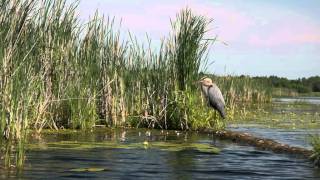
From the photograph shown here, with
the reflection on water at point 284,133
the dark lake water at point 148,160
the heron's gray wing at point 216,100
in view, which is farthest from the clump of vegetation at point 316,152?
the heron's gray wing at point 216,100

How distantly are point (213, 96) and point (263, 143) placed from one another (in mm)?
3395

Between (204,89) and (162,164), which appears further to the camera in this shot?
(204,89)

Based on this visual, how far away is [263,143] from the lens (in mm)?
11672

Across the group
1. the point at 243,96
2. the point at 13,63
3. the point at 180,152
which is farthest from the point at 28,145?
the point at 243,96

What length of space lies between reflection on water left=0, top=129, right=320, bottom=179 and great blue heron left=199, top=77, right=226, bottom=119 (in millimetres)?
3072

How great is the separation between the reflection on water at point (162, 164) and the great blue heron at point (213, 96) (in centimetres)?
307

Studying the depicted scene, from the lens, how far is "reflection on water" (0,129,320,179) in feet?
25.9

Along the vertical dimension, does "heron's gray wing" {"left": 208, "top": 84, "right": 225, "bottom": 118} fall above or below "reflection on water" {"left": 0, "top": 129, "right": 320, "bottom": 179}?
above

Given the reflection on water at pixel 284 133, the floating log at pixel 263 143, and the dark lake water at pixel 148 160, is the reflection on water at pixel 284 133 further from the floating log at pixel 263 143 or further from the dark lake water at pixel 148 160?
the floating log at pixel 263 143

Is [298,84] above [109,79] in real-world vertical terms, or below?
above

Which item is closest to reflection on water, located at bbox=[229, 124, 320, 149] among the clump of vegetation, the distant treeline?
the clump of vegetation

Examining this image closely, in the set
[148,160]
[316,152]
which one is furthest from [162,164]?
[316,152]

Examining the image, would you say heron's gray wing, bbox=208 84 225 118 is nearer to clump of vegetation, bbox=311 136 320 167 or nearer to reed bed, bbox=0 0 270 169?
reed bed, bbox=0 0 270 169

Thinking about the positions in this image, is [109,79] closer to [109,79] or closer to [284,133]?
[109,79]
